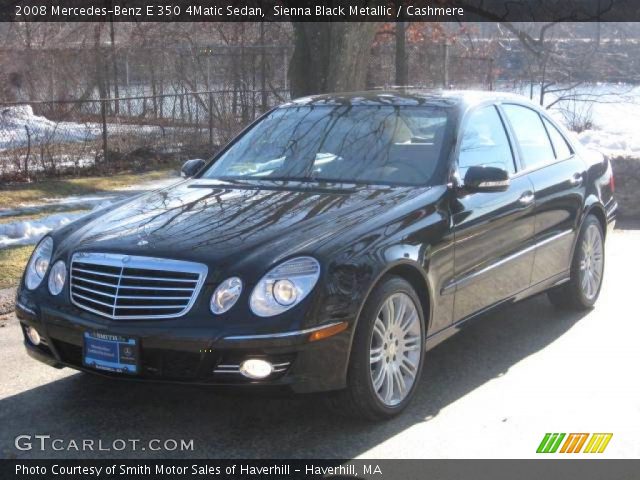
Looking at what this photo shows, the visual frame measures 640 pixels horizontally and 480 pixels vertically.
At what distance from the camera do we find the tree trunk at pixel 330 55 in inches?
452

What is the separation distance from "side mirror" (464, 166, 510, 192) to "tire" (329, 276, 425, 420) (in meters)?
0.88

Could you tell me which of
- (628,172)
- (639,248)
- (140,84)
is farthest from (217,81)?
(639,248)

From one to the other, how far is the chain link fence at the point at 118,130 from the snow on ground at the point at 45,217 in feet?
4.77

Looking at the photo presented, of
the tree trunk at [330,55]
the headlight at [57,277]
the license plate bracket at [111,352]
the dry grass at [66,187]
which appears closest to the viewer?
the license plate bracket at [111,352]

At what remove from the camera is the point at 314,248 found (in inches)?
166

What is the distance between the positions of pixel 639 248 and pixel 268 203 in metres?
5.41

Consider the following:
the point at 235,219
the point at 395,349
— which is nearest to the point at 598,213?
the point at 395,349

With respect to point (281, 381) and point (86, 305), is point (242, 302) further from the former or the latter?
point (86, 305)

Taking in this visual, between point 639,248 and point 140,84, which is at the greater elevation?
point 140,84

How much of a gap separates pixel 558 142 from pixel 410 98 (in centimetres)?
144

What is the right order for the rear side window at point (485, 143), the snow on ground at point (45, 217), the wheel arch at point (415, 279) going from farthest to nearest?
the snow on ground at point (45, 217) < the rear side window at point (485, 143) < the wheel arch at point (415, 279)

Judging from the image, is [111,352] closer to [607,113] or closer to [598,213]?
[598,213]

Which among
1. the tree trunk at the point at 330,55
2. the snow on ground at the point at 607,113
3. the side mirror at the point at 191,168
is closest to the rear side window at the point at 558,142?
the side mirror at the point at 191,168

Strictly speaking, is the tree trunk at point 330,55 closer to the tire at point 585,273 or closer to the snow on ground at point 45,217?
the snow on ground at point 45,217
